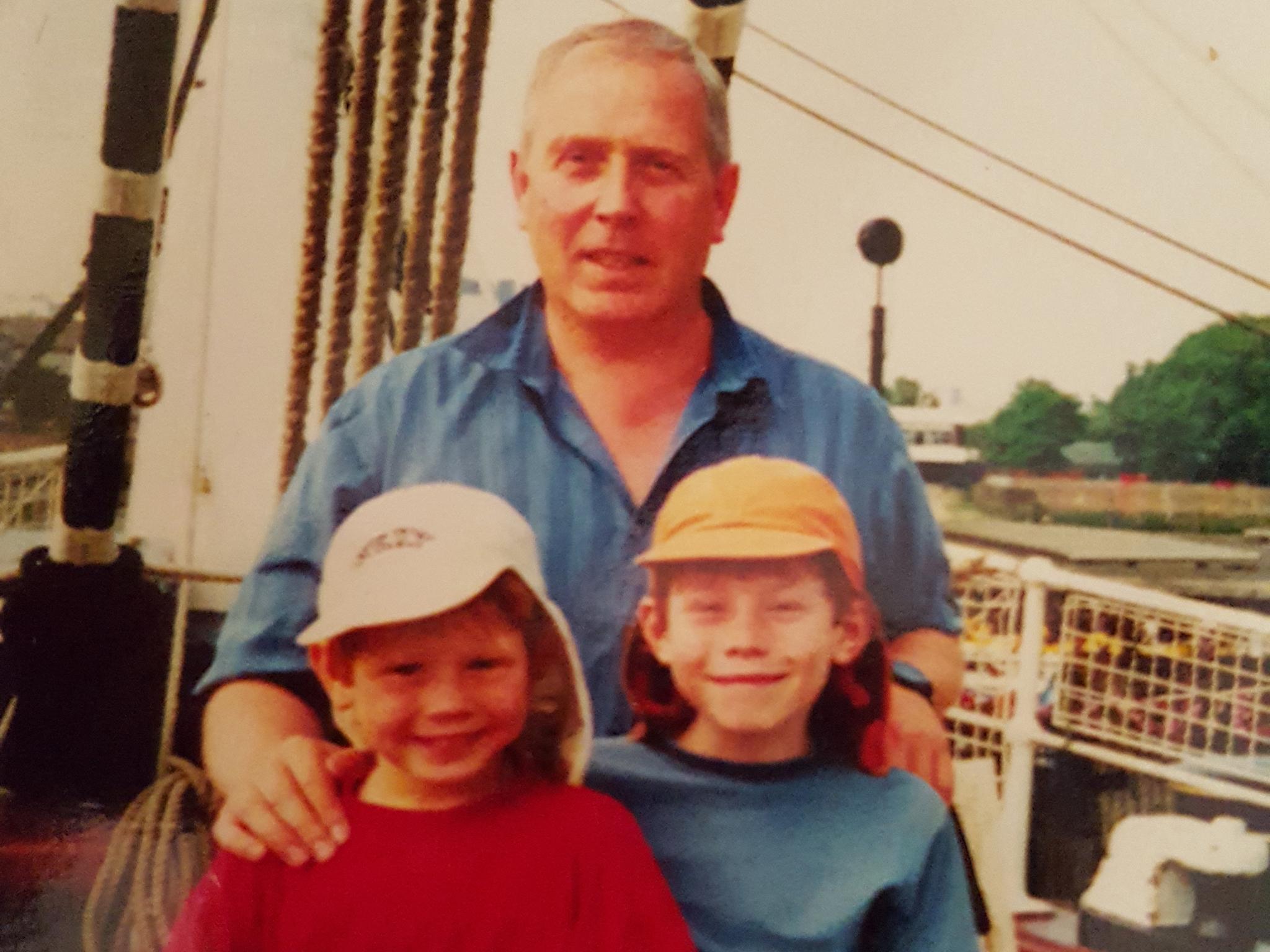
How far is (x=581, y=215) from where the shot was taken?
778 millimetres

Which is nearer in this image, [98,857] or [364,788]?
[364,788]

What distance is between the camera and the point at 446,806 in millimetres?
734

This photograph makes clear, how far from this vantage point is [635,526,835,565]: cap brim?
2.44 feet

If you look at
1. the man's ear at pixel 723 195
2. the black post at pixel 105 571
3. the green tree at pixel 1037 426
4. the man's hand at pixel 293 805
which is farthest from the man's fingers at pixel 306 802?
the green tree at pixel 1037 426

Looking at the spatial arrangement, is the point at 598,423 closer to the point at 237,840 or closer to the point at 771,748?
the point at 771,748

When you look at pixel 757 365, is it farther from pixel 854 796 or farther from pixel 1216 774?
pixel 1216 774


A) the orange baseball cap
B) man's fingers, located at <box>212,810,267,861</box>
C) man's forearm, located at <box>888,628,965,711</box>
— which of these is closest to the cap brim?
the orange baseball cap

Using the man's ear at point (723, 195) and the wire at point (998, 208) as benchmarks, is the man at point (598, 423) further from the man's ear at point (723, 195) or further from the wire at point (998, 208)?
the wire at point (998, 208)

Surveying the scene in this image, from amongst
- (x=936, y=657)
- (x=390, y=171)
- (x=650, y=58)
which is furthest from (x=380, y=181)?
(x=936, y=657)

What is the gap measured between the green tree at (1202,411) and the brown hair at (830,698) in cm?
35

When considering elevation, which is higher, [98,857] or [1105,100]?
[1105,100]

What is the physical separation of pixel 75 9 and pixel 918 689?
0.84 m

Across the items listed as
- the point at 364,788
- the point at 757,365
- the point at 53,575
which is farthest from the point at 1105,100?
the point at 53,575

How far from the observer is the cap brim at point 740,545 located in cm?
74
